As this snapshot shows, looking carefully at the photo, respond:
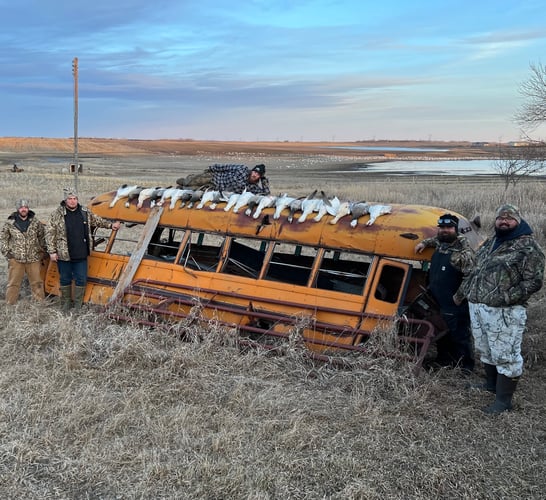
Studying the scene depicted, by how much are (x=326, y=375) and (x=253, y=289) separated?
1824 millimetres

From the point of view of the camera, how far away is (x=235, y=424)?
5160mm

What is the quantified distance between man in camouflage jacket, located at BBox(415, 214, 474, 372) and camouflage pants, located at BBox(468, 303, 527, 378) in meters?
0.78

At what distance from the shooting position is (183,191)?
28.0 ft

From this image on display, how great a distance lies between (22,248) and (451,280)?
6.06 metres

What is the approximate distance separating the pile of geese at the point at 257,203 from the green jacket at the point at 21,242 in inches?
47.2

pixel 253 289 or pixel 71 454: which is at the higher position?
pixel 253 289

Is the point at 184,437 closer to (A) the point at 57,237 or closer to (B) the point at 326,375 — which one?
(B) the point at 326,375

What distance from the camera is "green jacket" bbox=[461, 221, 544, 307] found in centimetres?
538

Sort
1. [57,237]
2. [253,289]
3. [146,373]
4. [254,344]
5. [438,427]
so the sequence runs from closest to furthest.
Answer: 1. [438,427]
2. [146,373]
3. [254,344]
4. [253,289]
5. [57,237]

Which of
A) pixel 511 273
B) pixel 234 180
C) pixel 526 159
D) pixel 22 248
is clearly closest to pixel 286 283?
pixel 234 180

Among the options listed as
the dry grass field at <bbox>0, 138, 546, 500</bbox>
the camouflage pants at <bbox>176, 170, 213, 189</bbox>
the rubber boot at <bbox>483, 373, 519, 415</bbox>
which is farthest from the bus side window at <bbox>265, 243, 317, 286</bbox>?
the rubber boot at <bbox>483, 373, 519, 415</bbox>

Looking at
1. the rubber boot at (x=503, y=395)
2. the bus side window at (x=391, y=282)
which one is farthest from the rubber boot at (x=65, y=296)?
the rubber boot at (x=503, y=395)

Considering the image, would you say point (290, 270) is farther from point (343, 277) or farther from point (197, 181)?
point (197, 181)

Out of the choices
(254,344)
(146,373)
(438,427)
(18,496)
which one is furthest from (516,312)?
(18,496)
